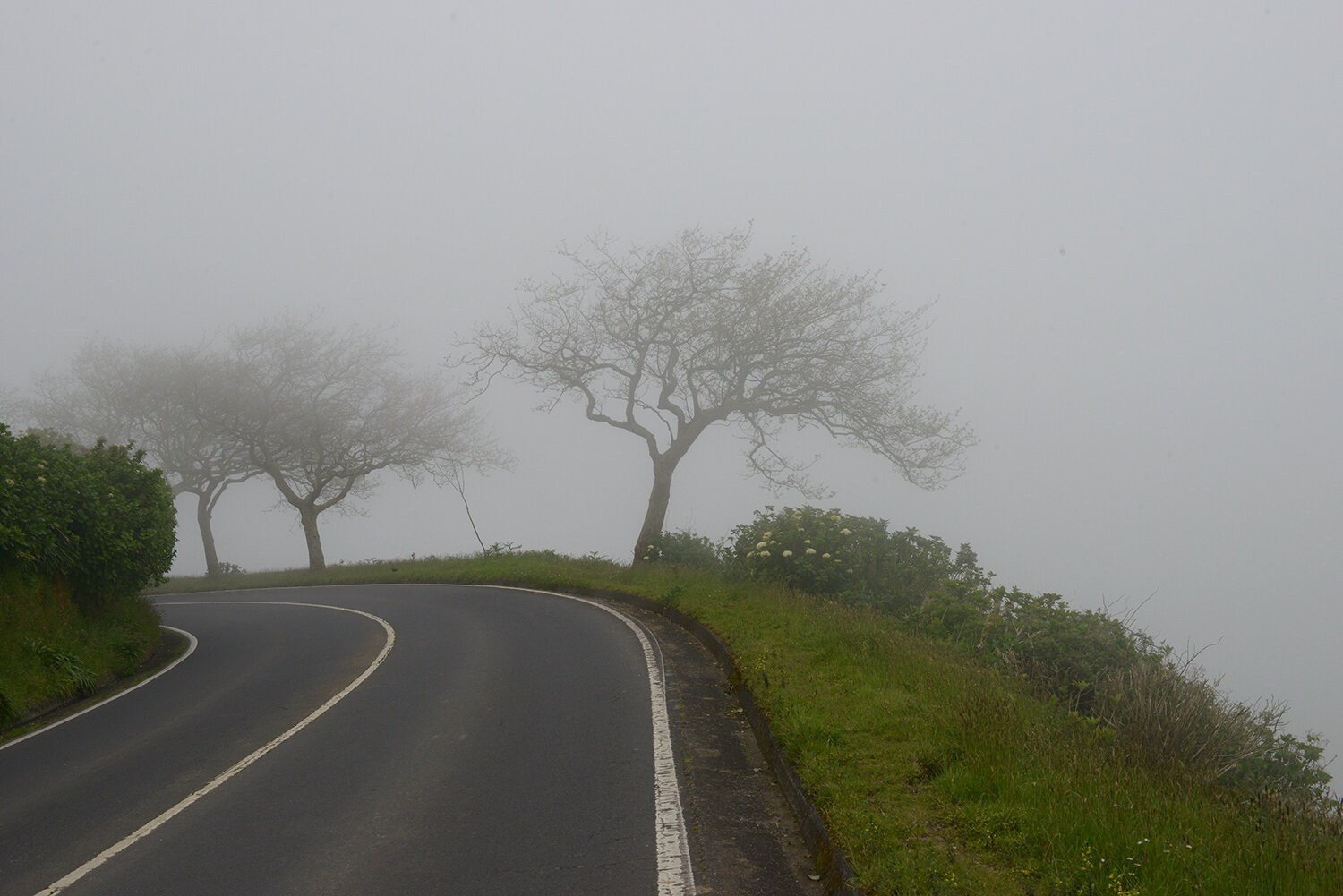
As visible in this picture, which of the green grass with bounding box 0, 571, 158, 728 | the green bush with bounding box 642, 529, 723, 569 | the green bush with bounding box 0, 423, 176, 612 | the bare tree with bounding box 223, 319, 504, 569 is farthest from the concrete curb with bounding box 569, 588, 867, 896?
the bare tree with bounding box 223, 319, 504, 569

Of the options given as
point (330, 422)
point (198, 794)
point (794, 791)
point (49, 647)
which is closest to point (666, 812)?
point (794, 791)

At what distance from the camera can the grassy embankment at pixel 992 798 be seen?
4.32 m

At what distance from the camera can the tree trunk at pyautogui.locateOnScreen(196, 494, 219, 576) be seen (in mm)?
38594

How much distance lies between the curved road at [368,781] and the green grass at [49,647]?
2.85 feet

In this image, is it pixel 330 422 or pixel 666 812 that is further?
pixel 330 422

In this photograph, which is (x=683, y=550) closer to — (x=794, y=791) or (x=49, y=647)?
(x=49, y=647)

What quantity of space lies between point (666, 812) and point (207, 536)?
3970 cm

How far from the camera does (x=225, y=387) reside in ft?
114

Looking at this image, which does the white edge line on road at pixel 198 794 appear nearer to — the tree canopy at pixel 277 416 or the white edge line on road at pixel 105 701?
the white edge line on road at pixel 105 701

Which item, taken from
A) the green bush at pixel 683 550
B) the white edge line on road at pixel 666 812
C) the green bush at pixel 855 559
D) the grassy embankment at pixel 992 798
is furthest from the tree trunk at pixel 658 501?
the grassy embankment at pixel 992 798

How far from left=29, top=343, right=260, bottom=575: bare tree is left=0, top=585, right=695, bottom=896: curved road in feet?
90.0

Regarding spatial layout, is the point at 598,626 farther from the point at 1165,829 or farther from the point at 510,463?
the point at 510,463

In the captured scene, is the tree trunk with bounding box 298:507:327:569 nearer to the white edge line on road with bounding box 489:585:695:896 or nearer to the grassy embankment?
the white edge line on road with bounding box 489:585:695:896

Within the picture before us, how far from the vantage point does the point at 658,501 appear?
24328 millimetres
